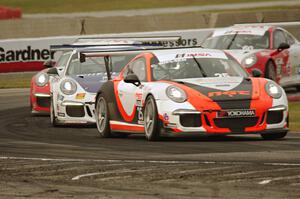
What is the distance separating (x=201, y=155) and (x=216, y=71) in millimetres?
3392

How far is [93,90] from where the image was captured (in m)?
18.4

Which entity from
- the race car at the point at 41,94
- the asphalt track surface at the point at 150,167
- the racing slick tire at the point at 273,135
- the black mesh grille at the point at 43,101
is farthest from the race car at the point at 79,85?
the racing slick tire at the point at 273,135

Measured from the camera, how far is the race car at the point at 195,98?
14.1 meters

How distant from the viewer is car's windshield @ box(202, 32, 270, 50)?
24094 millimetres

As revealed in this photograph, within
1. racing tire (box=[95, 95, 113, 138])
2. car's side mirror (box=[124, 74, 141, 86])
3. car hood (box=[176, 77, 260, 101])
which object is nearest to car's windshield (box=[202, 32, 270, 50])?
racing tire (box=[95, 95, 113, 138])

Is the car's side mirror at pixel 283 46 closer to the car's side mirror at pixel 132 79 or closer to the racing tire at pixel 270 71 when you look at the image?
the racing tire at pixel 270 71

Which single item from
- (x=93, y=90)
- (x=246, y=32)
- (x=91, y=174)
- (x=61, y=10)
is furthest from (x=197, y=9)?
(x=91, y=174)

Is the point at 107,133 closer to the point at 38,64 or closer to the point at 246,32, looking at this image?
the point at 246,32

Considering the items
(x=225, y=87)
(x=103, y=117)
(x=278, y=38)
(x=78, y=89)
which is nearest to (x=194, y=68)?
(x=225, y=87)

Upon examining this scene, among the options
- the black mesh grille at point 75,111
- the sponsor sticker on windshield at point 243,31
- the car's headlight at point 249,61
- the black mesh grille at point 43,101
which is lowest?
the black mesh grille at point 43,101

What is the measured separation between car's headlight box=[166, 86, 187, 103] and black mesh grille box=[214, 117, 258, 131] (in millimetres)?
473

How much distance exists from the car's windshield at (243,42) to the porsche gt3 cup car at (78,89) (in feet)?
15.7

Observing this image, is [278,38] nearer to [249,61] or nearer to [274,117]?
[249,61]

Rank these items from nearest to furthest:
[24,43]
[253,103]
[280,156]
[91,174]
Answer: [91,174] < [280,156] < [253,103] < [24,43]
